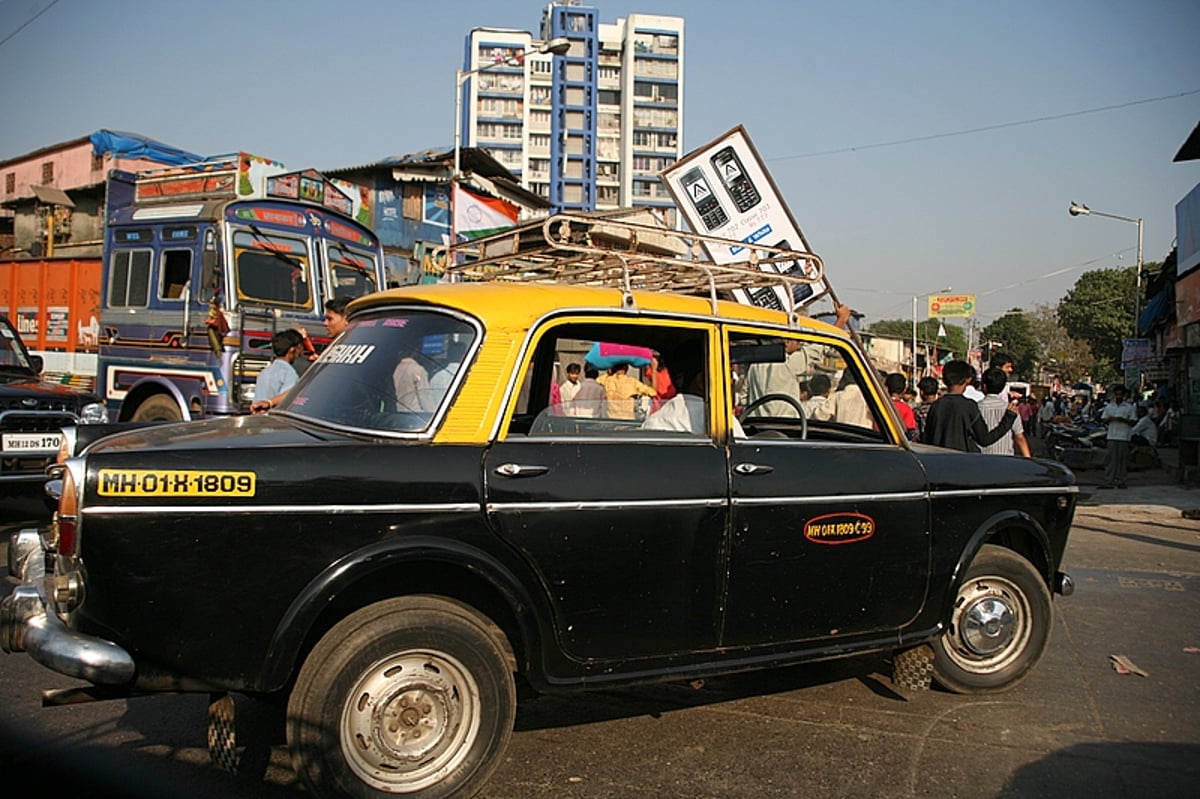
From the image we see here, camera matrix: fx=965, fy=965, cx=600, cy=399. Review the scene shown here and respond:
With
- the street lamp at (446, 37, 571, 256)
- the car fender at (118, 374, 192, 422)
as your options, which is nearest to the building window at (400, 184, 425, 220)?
the street lamp at (446, 37, 571, 256)

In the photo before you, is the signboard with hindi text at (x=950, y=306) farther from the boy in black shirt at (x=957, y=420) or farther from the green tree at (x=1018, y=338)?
the boy in black shirt at (x=957, y=420)

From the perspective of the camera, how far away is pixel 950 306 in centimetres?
6106

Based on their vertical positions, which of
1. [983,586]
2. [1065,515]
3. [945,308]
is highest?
[945,308]

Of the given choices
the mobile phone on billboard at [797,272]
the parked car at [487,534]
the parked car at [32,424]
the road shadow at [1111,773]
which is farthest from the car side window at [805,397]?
the parked car at [32,424]

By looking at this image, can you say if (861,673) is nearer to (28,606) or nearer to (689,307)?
(689,307)

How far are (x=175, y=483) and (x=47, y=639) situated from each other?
64 cm

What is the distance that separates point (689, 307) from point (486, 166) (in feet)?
88.7

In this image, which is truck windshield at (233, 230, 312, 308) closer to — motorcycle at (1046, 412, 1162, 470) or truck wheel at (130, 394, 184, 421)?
truck wheel at (130, 394, 184, 421)

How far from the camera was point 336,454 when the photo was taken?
3309 millimetres

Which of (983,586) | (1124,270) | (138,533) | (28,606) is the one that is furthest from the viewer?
(1124,270)

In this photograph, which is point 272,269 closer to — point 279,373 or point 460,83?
point 279,373

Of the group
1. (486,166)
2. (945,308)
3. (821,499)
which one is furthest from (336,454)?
(945,308)

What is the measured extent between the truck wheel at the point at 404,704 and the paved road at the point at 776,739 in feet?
1.07

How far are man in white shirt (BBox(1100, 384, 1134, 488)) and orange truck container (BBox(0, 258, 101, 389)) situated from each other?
15.4 metres
